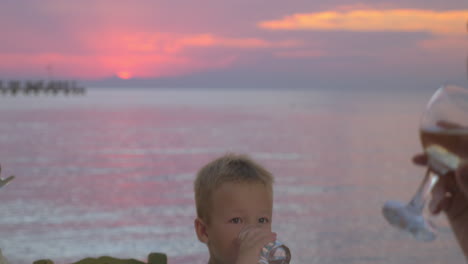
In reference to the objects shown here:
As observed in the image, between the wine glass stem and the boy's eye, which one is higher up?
the wine glass stem

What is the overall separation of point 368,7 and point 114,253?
46.0m

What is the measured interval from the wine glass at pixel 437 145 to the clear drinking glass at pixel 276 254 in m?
0.40

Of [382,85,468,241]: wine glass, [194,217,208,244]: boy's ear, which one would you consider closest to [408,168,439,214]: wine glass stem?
[382,85,468,241]: wine glass

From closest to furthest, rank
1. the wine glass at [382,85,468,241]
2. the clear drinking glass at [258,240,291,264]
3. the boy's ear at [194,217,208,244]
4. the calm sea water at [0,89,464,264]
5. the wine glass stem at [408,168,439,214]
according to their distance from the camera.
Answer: the wine glass at [382,85,468,241], the clear drinking glass at [258,240,291,264], the wine glass stem at [408,168,439,214], the boy's ear at [194,217,208,244], the calm sea water at [0,89,464,264]

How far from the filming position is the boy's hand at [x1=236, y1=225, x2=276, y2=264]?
5.13 feet

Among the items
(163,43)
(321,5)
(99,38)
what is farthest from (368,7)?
(99,38)

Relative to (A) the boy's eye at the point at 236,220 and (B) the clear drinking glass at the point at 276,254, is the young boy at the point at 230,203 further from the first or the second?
(B) the clear drinking glass at the point at 276,254

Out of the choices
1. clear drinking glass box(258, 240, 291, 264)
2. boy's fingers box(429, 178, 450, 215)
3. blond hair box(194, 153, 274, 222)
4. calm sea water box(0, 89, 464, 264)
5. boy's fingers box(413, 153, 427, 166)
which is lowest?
calm sea water box(0, 89, 464, 264)

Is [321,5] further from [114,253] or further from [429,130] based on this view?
[429,130]

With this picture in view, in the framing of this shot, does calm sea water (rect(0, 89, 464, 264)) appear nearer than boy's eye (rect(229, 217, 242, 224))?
No

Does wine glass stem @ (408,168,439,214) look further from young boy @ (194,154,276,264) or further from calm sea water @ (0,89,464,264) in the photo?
calm sea water @ (0,89,464,264)

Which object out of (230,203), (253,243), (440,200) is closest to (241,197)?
(230,203)

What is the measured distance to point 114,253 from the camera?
10.0 m

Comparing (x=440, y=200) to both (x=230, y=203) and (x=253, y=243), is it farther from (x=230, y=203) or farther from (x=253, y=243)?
(x=230, y=203)
